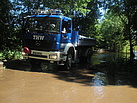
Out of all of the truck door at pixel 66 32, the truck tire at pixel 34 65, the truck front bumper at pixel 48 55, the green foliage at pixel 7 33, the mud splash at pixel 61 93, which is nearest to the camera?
the mud splash at pixel 61 93

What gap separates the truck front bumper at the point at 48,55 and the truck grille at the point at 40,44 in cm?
19

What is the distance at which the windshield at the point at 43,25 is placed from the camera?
7.58m

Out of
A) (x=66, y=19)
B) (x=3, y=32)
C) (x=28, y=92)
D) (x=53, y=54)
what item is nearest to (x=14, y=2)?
(x=3, y=32)

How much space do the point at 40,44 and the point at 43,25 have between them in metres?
0.93

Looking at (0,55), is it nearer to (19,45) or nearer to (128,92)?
(19,45)

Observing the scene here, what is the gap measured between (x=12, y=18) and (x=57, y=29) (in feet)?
20.5

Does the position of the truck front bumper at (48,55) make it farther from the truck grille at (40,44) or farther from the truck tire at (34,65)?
the truck tire at (34,65)

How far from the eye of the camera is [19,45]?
463 inches

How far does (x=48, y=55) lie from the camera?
299 inches

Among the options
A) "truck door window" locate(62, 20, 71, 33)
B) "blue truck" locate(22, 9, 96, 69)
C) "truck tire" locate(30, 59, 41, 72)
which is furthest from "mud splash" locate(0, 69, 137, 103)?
"truck door window" locate(62, 20, 71, 33)

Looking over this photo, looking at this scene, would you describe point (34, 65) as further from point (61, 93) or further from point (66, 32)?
point (61, 93)

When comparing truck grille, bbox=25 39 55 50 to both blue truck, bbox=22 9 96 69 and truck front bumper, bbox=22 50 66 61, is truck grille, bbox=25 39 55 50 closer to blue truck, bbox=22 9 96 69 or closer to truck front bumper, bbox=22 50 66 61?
blue truck, bbox=22 9 96 69

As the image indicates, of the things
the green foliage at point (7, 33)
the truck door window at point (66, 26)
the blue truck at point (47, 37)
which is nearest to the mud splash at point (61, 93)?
the blue truck at point (47, 37)

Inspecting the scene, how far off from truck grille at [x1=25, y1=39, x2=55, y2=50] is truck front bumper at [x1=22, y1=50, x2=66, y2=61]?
0.63 feet
